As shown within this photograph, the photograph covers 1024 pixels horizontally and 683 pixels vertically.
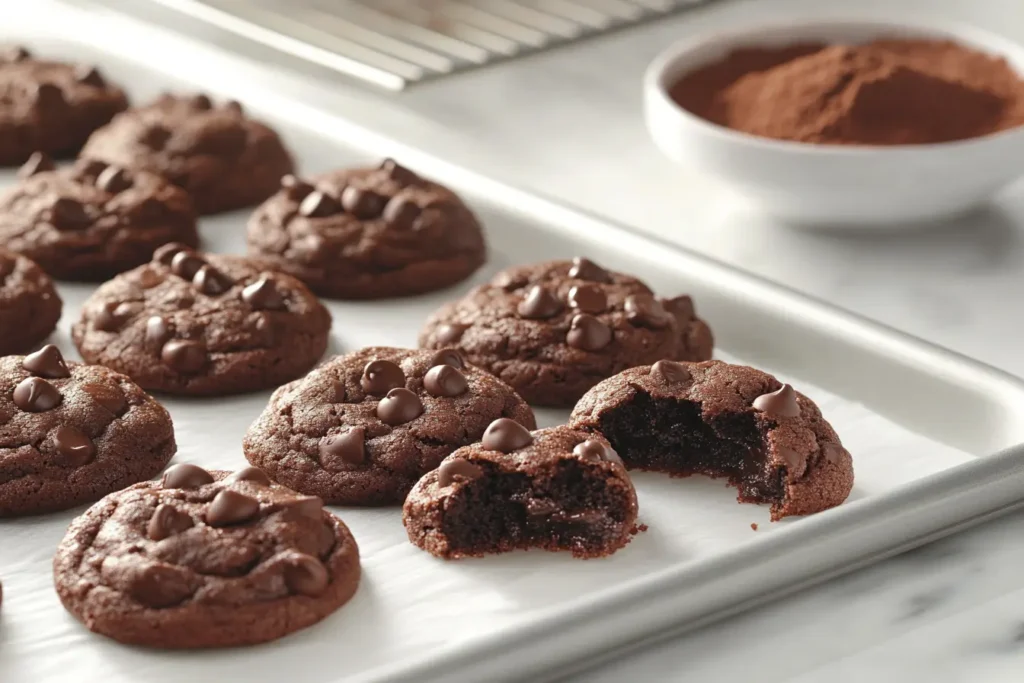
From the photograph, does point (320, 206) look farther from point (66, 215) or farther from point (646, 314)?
point (646, 314)

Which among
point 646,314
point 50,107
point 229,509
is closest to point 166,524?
point 229,509

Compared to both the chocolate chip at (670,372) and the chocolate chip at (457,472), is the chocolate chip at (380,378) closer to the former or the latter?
the chocolate chip at (457,472)

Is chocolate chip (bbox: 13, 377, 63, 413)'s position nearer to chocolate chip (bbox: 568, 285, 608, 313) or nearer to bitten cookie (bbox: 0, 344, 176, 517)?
bitten cookie (bbox: 0, 344, 176, 517)

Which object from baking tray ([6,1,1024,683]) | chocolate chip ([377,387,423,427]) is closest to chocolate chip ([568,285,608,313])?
baking tray ([6,1,1024,683])

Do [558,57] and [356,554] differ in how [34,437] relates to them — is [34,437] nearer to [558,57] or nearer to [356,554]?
[356,554]

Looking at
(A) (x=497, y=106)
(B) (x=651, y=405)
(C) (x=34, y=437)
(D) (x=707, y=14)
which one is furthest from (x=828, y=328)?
(D) (x=707, y=14)
